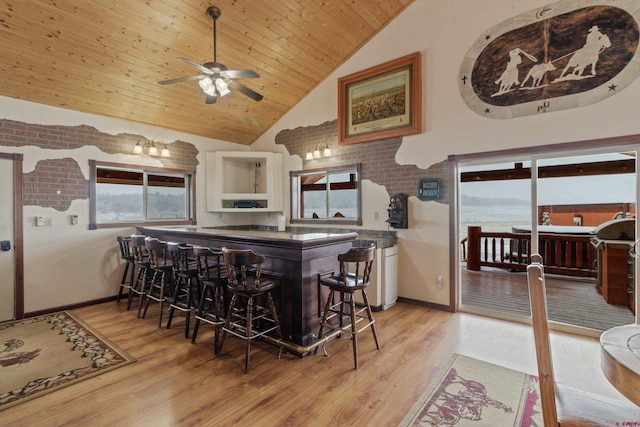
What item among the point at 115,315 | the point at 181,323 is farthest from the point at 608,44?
the point at 115,315

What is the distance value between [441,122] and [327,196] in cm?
225

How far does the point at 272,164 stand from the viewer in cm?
596

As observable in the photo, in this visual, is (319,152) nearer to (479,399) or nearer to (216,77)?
(216,77)

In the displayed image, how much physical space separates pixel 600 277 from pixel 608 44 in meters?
3.02

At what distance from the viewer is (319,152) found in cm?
541

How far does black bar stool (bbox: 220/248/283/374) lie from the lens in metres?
2.67

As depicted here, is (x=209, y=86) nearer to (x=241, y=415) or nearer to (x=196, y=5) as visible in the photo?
(x=196, y=5)

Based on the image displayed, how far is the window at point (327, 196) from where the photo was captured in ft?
17.1

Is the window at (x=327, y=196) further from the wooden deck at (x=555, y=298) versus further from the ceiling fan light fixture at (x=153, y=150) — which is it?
the ceiling fan light fixture at (x=153, y=150)

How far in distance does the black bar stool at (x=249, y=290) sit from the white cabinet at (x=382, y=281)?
4.89 ft

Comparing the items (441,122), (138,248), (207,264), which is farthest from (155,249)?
(441,122)

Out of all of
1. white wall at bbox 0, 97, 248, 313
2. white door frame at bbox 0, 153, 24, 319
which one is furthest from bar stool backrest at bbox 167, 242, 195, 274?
white door frame at bbox 0, 153, 24, 319

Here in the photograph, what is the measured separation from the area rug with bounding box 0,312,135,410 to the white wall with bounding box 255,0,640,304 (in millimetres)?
3563

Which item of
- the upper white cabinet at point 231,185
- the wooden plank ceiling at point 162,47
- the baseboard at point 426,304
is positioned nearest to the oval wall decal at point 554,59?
the wooden plank ceiling at point 162,47
